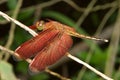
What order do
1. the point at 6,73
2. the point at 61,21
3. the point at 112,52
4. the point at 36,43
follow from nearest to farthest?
the point at 36,43
the point at 6,73
the point at 112,52
the point at 61,21

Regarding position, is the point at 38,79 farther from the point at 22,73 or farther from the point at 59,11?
the point at 59,11

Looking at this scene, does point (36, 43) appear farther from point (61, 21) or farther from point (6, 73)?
point (61, 21)

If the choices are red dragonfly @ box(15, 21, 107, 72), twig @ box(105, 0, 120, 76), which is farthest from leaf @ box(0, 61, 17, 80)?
twig @ box(105, 0, 120, 76)

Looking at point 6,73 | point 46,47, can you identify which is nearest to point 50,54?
point 46,47

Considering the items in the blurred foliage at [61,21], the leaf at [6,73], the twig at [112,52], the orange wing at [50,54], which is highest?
the blurred foliage at [61,21]

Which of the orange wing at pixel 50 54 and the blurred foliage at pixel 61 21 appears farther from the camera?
the blurred foliage at pixel 61 21

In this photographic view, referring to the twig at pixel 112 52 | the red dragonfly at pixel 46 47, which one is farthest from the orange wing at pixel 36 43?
the twig at pixel 112 52

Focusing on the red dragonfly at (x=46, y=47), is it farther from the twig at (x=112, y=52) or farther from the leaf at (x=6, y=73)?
the twig at (x=112, y=52)

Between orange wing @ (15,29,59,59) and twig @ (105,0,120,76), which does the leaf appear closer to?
orange wing @ (15,29,59,59)
